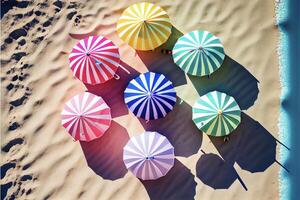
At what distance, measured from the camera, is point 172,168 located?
9.34 m

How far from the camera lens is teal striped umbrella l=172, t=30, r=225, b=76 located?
9.23 meters

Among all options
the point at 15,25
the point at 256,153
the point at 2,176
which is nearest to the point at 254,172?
the point at 256,153

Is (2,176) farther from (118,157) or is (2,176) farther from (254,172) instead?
(254,172)

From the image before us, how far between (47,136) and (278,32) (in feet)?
20.3

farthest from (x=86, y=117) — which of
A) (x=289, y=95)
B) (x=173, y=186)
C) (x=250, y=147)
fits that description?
(x=289, y=95)

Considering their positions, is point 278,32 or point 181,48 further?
point 278,32

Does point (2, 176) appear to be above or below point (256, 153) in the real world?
above

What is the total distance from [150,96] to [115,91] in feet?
4.09

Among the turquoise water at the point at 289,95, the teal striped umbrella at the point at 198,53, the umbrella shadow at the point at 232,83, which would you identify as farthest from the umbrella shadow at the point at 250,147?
the teal striped umbrella at the point at 198,53

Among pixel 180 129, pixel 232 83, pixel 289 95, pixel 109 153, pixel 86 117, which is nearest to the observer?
pixel 86 117

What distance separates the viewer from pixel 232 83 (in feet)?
32.3

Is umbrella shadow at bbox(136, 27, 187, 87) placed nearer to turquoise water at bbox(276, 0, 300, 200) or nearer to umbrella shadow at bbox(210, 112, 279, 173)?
umbrella shadow at bbox(210, 112, 279, 173)

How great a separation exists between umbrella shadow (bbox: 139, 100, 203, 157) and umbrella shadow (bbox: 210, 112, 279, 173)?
1.50 feet

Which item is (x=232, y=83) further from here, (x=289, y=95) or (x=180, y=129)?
(x=180, y=129)
